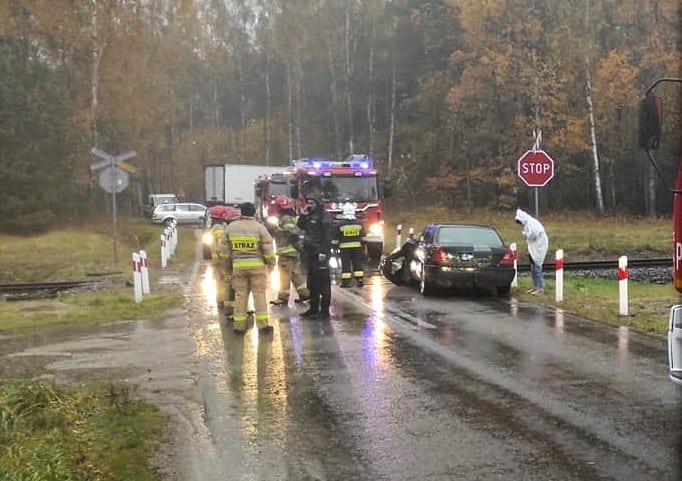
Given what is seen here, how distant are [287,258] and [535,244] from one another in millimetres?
4572

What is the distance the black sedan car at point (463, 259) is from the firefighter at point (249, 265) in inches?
169

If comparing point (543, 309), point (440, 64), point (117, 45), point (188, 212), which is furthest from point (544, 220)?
point (543, 309)

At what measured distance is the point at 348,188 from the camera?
70.4 feet

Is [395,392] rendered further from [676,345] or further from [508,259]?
[508,259]

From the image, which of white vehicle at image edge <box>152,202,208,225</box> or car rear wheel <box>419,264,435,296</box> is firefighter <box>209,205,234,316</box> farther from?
white vehicle at image edge <box>152,202,208,225</box>

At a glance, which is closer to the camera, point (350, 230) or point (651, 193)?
point (350, 230)

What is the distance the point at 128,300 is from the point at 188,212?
31952 millimetres

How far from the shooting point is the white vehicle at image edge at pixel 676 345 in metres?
5.65

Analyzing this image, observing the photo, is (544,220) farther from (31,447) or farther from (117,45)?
(31,447)

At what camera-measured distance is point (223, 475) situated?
5.24 meters

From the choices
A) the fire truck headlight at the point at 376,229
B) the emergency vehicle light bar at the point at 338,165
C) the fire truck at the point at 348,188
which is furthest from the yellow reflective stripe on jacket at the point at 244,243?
the fire truck headlight at the point at 376,229

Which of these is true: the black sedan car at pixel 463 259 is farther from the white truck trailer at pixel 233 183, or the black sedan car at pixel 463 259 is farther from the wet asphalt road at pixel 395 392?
the white truck trailer at pixel 233 183

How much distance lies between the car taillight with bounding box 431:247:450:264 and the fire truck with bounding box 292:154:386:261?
667 centimetres

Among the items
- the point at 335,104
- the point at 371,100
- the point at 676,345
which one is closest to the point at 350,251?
the point at 676,345
